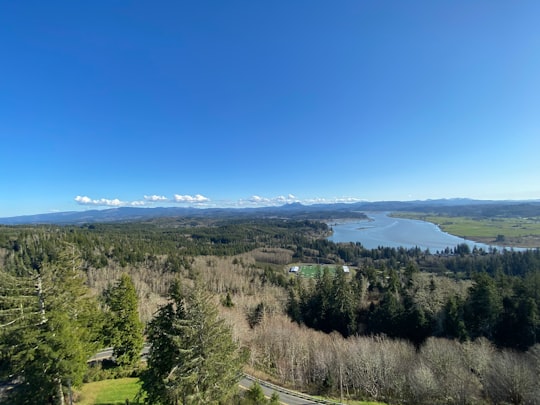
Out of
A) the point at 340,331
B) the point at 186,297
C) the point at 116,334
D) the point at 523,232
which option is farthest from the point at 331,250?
the point at 186,297

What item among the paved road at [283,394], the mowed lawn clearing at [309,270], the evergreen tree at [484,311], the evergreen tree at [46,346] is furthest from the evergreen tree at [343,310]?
the mowed lawn clearing at [309,270]

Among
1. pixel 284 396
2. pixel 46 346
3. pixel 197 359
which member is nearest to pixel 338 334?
pixel 284 396

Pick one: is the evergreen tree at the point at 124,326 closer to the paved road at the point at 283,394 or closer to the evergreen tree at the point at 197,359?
the paved road at the point at 283,394

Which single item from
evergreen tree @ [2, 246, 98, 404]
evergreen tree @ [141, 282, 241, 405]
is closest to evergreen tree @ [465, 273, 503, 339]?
evergreen tree @ [141, 282, 241, 405]

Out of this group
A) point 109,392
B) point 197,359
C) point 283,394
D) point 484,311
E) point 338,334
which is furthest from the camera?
point 338,334

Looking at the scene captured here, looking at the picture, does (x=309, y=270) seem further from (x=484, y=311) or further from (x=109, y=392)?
(x=109, y=392)

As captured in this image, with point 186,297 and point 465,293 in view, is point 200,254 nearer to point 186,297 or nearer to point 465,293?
point 465,293

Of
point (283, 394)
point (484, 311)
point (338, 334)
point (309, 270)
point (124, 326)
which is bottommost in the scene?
point (309, 270)

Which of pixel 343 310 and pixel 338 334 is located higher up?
pixel 343 310
